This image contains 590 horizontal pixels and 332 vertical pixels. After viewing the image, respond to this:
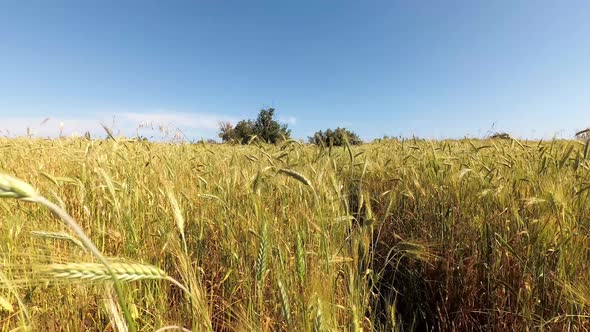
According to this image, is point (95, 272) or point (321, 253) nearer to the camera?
point (95, 272)

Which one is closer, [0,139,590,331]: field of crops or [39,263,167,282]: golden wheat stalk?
[39,263,167,282]: golden wheat stalk

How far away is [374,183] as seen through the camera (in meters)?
3.22

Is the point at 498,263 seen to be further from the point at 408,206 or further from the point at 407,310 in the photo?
the point at 408,206

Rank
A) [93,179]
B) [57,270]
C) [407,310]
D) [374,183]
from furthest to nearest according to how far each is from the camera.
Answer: [374,183]
[93,179]
[407,310]
[57,270]

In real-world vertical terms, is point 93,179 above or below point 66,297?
above

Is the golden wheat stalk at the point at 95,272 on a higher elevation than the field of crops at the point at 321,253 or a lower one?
higher

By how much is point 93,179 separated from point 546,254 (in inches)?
108

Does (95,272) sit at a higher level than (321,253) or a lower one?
higher

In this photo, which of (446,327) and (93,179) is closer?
(446,327)

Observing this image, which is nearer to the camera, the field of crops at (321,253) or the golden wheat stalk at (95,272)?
the golden wheat stalk at (95,272)

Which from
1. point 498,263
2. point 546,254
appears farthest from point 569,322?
point 498,263

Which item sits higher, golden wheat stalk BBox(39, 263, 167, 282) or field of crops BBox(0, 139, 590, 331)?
golden wheat stalk BBox(39, 263, 167, 282)

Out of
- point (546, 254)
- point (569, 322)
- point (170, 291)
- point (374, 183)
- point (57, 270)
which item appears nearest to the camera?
point (57, 270)

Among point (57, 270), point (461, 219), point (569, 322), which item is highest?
point (57, 270)
